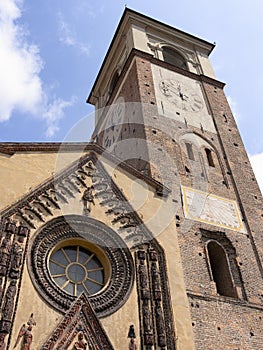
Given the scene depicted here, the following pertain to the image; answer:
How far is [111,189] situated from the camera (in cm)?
1089

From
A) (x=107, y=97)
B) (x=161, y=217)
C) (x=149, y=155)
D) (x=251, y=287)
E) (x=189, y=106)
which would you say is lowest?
(x=251, y=287)

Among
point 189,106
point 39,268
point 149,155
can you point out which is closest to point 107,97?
point 189,106

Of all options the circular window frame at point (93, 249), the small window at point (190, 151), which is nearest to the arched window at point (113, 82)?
the small window at point (190, 151)

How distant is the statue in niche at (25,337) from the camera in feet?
23.6

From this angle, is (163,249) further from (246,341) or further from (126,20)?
(126,20)

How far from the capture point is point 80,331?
26.1 ft

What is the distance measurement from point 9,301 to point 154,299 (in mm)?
2961

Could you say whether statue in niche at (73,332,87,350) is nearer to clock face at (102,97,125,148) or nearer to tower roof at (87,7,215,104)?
clock face at (102,97,125,148)

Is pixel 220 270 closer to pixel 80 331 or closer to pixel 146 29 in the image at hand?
pixel 80 331

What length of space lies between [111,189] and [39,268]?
3084mm

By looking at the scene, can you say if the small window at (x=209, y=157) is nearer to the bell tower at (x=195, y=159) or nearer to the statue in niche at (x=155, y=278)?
the bell tower at (x=195, y=159)

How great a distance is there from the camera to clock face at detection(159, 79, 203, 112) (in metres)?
16.6

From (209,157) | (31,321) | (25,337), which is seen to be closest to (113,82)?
(209,157)

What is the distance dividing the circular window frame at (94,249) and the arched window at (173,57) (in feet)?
40.7
